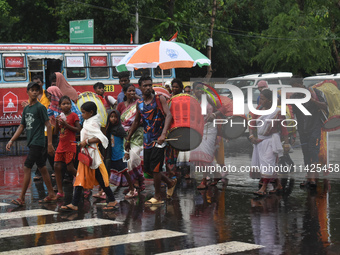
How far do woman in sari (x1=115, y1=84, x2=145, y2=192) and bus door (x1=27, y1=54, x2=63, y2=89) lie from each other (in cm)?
1362

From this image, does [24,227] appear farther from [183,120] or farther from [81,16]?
[81,16]

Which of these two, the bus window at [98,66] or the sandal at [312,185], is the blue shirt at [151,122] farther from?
the bus window at [98,66]

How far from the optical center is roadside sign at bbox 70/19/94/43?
28500 millimetres

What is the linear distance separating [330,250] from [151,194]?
14.8 ft

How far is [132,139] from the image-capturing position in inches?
423

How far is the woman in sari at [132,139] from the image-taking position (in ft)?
35.3

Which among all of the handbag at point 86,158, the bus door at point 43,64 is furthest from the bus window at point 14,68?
the handbag at point 86,158

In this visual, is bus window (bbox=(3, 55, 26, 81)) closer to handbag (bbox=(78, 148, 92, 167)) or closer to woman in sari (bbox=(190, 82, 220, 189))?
woman in sari (bbox=(190, 82, 220, 189))

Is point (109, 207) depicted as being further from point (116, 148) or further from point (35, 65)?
point (35, 65)

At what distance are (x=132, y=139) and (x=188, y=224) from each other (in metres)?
2.82

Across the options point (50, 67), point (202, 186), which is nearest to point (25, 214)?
point (202, 186)

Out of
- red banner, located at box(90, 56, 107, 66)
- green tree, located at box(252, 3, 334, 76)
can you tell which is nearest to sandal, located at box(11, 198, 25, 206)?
red banner, located at box(90, 56, 107, 66)

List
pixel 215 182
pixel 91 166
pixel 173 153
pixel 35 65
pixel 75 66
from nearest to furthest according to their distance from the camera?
pixel 91 166
pixel 215 182
pixel 173 153
pixel 35 65
pixel 75 66

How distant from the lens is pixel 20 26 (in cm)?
3747
